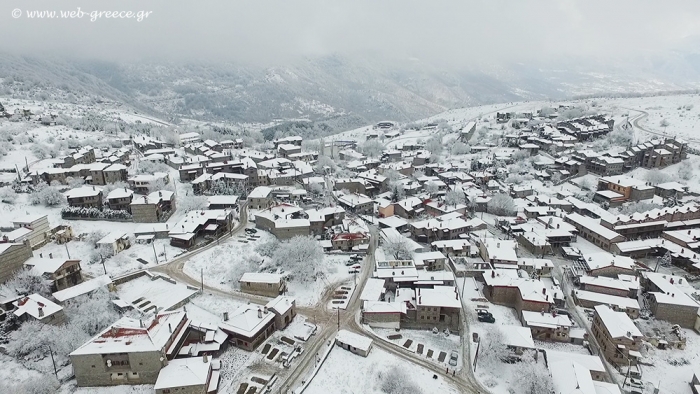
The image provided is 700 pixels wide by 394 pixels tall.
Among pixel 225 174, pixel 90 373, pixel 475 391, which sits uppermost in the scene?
pixel 225 174

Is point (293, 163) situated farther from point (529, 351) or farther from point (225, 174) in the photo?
point (529, 351)

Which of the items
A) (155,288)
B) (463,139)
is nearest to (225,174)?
(155,288)

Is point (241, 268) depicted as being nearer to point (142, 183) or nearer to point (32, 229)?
point (32, 229)

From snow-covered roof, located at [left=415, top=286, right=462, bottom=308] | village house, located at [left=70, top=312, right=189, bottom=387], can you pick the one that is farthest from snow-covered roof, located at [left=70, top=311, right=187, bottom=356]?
snow-covered roof, located at [left=415, top=286, right=462, bottom=308]

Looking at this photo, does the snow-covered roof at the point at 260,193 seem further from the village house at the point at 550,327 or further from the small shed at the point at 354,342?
the village house at the point at 550,327

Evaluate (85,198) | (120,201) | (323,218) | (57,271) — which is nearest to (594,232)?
(323,218)
